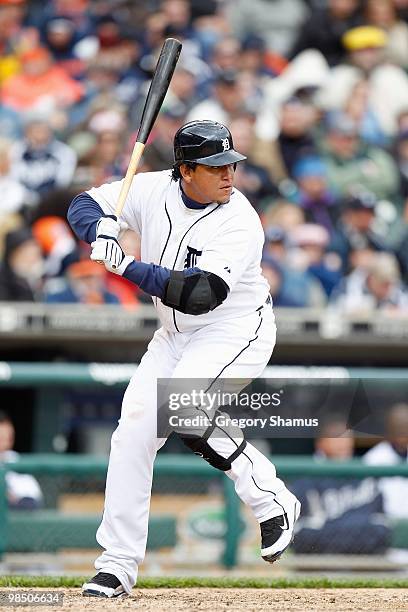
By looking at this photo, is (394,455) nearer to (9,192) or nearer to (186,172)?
(186,172)

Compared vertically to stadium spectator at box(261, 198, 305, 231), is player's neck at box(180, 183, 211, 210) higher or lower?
lower

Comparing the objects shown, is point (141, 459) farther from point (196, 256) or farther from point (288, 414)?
point (288, 414)

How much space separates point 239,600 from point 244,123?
5.74m

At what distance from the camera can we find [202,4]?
1191 centimetres

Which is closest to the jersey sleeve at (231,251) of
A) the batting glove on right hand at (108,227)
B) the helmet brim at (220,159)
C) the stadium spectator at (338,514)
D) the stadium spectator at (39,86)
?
the helmet brim at (220,159)

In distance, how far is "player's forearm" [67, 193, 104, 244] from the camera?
4.94 meters

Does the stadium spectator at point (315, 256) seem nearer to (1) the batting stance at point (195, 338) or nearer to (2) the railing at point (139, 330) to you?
(2) the railing at point (139, 330)

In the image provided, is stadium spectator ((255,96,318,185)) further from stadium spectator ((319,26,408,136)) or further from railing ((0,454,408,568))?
railing ((0,454,408,568))

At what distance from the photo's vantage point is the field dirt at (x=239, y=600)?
Result: 4637 mm

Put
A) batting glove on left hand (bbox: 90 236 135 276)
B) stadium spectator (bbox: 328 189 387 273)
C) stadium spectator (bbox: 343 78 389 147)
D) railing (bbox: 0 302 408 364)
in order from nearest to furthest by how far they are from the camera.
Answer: batting glove on left hand (bbox: 90 236 135 276), railing (bbox: 0 302 408 364), stadium spectator (bbox: 328 189 387 273), stadium spectator (bbox: 343 78 389 147)

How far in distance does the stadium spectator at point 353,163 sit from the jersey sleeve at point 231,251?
5369 millimetres

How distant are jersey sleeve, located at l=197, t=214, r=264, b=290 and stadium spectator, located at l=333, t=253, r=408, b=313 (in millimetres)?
4023

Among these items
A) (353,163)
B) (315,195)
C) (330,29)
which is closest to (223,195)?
(315,195)

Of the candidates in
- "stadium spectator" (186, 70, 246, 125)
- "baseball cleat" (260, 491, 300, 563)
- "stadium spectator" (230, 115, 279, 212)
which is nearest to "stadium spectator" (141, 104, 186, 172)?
"stadium spectator" (186, 70, 246, 125)
